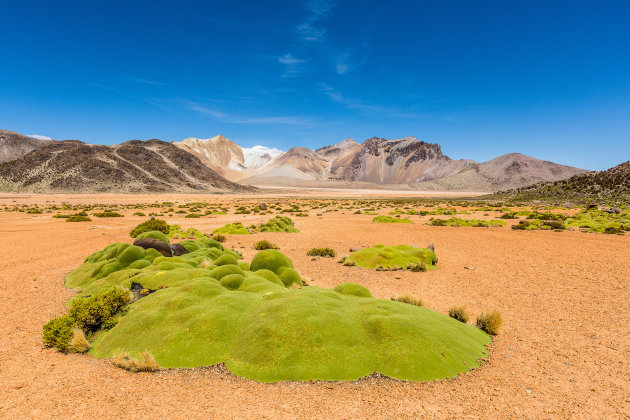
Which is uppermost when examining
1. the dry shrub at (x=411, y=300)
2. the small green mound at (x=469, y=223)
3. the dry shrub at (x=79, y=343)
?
the small green mound at (x=469, y=223)

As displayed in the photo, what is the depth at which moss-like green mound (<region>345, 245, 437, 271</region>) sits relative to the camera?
15.1m

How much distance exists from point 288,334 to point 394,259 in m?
10.3

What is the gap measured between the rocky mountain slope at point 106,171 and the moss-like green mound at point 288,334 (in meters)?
131

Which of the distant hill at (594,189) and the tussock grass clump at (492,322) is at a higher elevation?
the distant hill at (594,189)

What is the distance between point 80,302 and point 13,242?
17.7 meters

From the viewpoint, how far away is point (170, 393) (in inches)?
205

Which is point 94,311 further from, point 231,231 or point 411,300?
point 231,231

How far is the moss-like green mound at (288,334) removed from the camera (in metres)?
5.74

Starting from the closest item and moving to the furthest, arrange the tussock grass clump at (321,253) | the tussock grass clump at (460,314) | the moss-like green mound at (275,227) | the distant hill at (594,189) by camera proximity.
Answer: the tussock grass clump at (460,314)
the tussock grass clump at (321,253)
the moss-like green mound at (275,227)
the distant hill at (594,189)

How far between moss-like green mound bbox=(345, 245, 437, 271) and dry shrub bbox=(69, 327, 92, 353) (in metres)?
11.1

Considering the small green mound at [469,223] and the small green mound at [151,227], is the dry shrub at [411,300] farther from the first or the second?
the small green mound at [469,223]

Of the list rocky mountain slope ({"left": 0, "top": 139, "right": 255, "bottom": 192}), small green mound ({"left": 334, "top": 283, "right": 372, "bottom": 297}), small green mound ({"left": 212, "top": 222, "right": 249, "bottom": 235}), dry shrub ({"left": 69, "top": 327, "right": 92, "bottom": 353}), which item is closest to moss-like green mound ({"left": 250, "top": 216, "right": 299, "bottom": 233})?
small green mound ({"left": 212, "top": 222, "right": 249, "bottom": 235})

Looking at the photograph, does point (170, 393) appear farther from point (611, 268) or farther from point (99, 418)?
point (611, 268)

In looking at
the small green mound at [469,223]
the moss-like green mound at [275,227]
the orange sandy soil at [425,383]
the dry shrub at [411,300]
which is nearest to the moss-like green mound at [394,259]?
the orange sandy soil at [425,383]
